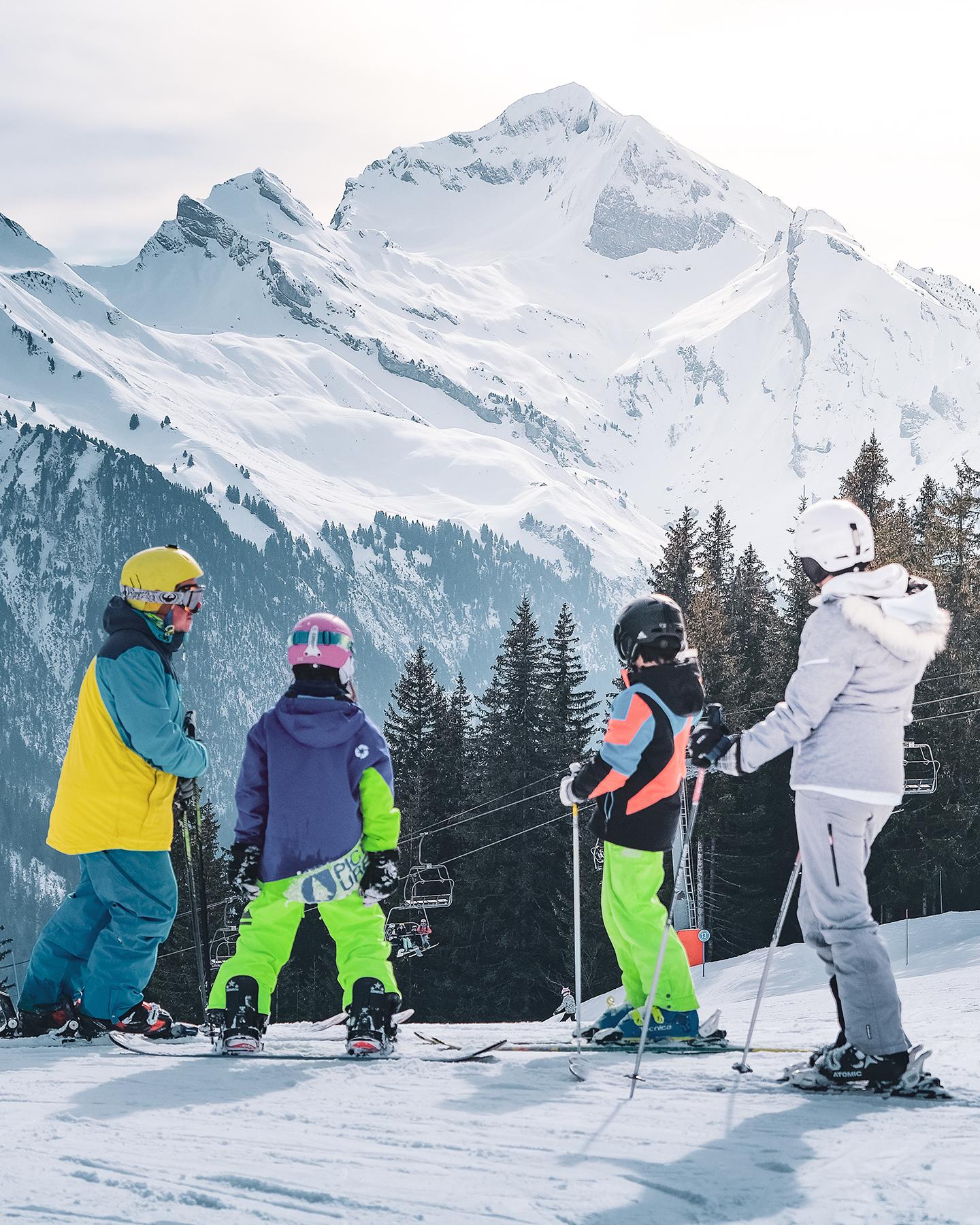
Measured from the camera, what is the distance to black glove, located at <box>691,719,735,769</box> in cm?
482

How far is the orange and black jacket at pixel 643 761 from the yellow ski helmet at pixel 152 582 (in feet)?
7.01

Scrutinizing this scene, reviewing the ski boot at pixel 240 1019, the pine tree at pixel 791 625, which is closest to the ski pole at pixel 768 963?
the ski boot at pixel 240 1019

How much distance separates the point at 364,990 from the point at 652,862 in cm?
137

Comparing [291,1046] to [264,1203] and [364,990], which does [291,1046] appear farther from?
[264,1203]

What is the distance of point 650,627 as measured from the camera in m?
A: 5.57

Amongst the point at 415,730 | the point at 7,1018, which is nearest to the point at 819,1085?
the point at 7,1018

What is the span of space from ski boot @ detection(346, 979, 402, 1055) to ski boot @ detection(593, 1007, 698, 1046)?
909 millimetres

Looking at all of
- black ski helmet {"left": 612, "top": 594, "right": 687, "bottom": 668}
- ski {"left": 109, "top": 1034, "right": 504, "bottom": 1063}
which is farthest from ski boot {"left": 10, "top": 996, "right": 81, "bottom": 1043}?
black ski helmet {"left": 612, "top": 594, "right": 687, "bottom": 668}

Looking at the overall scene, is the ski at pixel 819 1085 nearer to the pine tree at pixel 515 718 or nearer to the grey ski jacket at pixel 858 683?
the grey ski jacket at pixel 858 683

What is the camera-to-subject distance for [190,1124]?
12.7 feet

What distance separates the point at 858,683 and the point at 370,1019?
2490 millimetres

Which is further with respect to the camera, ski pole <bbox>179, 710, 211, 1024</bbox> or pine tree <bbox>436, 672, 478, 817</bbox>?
pine tree <bbox>436, 672, 478, 817</bbox>

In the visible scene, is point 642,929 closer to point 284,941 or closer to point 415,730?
point 284,941

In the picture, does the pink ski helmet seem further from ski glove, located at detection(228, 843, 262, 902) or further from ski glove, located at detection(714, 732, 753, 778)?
ski glove, located at detection(714, 732, 753, 778)
